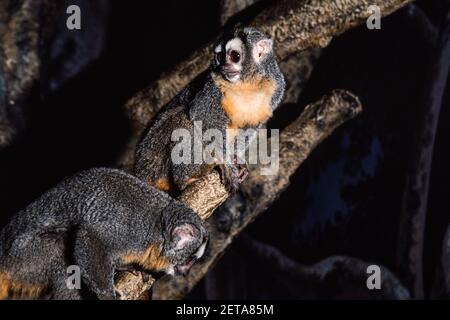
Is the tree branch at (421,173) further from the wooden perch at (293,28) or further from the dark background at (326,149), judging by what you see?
the wooden perch at (293,28)

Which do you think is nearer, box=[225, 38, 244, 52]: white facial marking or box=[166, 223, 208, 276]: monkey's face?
box=[166, 223, 208, 276]: monkey's face

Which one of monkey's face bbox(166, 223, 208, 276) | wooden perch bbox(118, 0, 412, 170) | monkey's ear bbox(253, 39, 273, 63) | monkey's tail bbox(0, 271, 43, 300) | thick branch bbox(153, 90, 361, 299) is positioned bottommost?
monkey's tail bbox(0, 271, 43, 300)

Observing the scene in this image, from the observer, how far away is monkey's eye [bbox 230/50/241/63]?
334 cm

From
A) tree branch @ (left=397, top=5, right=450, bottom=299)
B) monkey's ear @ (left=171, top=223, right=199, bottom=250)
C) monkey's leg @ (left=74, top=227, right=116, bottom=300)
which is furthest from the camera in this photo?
tree branch @ (left=397, top=5, right=450, bottom=299)

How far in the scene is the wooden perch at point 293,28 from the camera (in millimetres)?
3957

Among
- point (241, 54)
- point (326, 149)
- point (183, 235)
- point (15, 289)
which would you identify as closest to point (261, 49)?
point (241, 54)

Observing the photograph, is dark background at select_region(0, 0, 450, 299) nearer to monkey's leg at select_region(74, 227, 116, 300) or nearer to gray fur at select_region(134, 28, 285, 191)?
gray fur at select_region(134, 28, 285, 191)

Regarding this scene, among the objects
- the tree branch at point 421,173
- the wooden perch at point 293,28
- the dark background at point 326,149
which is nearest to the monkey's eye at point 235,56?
the wooden perch at point 293,28

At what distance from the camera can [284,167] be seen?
13.7 feet

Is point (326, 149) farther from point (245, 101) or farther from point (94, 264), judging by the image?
point (94, 264)

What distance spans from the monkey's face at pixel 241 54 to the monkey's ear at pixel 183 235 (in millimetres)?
988

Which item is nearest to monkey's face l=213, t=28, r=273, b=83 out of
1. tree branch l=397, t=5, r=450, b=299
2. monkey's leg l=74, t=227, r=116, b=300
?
monkey's leg l=74, t=227, r=116, b=300

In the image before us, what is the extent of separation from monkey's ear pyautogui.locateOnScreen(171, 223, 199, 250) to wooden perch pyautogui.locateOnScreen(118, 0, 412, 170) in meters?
1.81
